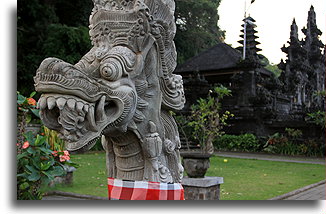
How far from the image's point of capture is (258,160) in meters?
9.90

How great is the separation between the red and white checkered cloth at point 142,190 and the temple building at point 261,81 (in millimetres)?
10568

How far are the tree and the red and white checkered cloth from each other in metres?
9.24

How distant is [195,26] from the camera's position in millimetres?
13852

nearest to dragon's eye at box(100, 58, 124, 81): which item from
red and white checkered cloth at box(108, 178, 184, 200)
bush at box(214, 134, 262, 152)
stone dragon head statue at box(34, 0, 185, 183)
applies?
stone dragon head statue at box(34, 0, 185, 183)

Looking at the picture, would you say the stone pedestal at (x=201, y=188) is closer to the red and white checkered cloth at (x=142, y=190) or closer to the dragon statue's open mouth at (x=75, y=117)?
the red and white checkered cloth at (x=142, y=190)

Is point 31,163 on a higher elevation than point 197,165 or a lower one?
higher

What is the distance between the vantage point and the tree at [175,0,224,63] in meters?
11.7

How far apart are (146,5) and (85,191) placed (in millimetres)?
4200

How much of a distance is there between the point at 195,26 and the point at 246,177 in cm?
814

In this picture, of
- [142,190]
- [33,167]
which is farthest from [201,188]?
[142,190]

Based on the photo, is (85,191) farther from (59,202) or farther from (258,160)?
(258,160)

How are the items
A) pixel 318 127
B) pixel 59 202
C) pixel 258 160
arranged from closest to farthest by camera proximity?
pixel 59 202 → pixel 258 160 → pixel 318 127

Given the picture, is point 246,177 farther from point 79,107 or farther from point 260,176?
point 79,107

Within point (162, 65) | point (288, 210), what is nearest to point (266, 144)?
point (288, 210)
